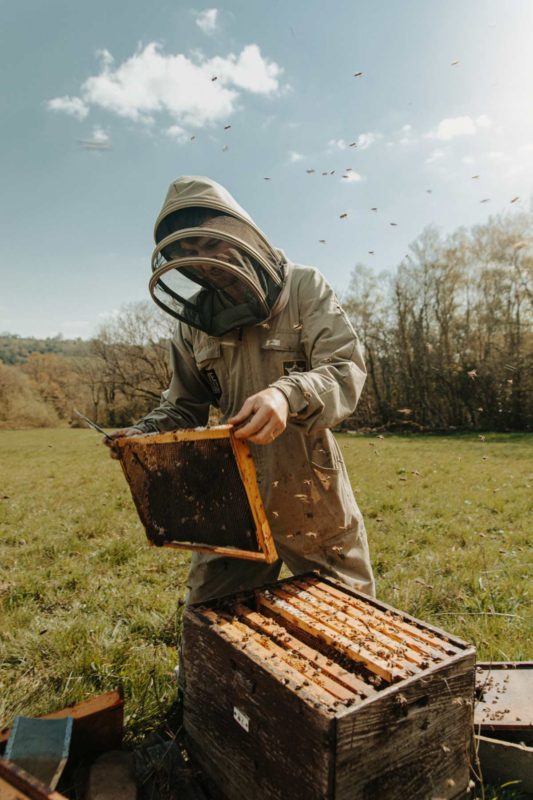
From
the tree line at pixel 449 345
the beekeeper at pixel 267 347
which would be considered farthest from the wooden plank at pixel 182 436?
the tree line at pixel 449 345

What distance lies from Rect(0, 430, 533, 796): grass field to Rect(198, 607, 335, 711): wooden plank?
116 cm

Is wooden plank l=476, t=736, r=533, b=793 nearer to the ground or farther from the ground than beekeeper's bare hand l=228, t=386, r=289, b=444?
nearer to the ground

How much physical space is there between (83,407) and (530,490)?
158 feet

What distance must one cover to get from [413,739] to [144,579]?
387 cm

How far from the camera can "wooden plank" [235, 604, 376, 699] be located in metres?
1.62

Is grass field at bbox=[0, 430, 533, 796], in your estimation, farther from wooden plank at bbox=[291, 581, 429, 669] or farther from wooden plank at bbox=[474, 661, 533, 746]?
wooden plank at bbox=[291, 581, 429, 669]

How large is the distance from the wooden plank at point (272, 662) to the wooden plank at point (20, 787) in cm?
70

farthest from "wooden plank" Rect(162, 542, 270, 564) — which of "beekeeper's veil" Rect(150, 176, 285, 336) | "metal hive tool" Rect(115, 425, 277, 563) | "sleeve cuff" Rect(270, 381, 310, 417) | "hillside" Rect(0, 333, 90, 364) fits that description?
"hillside" Rect(0, 333, 90, 364)

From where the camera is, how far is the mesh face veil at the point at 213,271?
8.18ft

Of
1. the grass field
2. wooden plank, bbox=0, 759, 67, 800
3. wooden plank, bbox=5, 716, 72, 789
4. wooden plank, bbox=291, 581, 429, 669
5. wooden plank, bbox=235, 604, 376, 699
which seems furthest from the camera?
the grass field

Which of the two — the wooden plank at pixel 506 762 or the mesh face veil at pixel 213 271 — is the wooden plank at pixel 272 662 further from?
the mesh face veil at pixel 213 271

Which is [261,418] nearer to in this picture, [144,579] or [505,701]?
[505,701]

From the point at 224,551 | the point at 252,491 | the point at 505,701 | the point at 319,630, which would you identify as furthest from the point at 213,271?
the point at 505,701

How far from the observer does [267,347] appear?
2.76 meters
